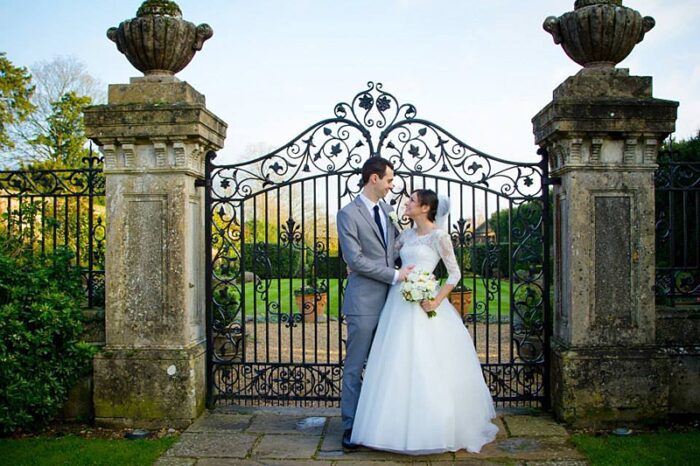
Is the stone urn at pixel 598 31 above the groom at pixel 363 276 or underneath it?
above

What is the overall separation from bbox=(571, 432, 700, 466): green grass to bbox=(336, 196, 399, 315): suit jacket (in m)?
1.98

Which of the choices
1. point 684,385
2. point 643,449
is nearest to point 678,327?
point 684,385

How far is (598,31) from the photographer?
519 centimetres

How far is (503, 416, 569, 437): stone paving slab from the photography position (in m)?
5.03

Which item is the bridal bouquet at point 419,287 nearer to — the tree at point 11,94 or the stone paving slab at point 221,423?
the stone paving slab at point 221,423

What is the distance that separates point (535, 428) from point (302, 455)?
206cm

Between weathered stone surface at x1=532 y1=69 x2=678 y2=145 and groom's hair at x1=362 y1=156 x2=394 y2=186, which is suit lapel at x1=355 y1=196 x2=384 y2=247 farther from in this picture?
weathered stone surface at x1=532 y1=69 x2=678 y2=145

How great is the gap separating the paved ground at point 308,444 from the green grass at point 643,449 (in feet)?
0.48

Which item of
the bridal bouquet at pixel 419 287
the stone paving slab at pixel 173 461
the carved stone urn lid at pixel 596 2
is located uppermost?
the carved stone urn lid at pixel 596 2

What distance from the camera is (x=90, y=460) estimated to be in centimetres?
459

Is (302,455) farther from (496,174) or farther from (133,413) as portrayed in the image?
(496,174)

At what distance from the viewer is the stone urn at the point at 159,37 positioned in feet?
17.5

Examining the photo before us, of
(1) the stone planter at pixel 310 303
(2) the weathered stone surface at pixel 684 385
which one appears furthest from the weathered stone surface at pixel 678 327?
(1) the stone planter at pixel 310 303

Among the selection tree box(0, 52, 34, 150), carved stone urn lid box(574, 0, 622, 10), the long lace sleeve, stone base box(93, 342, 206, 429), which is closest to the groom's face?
the long lace sleeve
